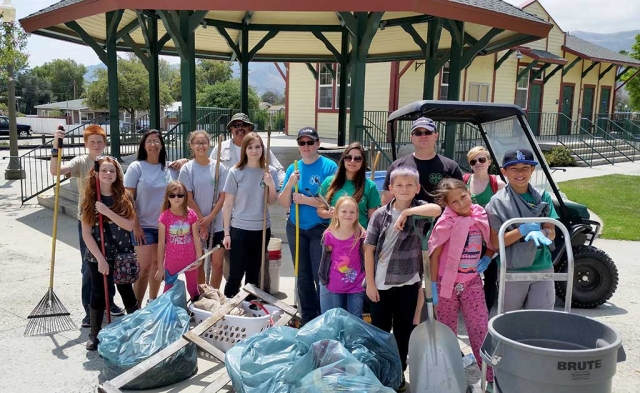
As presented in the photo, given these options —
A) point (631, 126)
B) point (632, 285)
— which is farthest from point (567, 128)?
point (632, 285)

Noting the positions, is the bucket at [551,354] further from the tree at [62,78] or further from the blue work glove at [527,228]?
the tree at [62,78]

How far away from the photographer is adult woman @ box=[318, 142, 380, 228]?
378 cm

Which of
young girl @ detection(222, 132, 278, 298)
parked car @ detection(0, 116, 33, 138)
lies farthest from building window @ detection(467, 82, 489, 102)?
parked car @ detection(0, 116, 33, 138)

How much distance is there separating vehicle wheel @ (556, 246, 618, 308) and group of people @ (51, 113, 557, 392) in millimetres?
1332

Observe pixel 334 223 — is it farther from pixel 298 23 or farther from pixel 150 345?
pixel 298 23

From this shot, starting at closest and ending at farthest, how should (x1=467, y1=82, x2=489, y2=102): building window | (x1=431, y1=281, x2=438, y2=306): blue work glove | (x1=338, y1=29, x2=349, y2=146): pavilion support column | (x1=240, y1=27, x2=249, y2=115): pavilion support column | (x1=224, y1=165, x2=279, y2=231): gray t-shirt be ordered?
(x1=431, y1=281, x2=438, y2=306): blue work glove < (x1=224, y1=165, x2=279, y2=231): gray t-shirt < (x1=240, y1=27, x2=249, y2=115): pavilion support column < (x1=338, y1=29, x2=349, y2=146): pavilion support column < (x1=467, y1=82, x2=489, y2=102): building window

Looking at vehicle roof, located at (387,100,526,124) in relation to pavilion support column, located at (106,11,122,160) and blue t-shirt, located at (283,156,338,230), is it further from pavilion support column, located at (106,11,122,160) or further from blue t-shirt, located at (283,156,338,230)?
pavilion support column, located at (106,11,122,160)

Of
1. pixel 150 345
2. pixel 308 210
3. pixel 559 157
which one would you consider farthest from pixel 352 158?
pixel 559 157

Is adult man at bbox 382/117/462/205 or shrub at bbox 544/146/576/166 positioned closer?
adult man at bbox 382/117/462/205

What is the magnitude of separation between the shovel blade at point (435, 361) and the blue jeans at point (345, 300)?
59 cm

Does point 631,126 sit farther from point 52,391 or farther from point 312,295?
point 52,391

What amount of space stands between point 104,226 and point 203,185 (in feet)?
3.11

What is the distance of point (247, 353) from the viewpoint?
302cm

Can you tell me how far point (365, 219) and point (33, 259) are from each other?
4.97 metres
